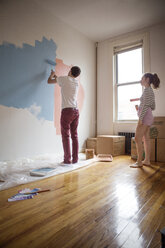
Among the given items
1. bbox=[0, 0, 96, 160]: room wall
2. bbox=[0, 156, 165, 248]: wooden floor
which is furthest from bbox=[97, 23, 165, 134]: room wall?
bbox=[0, 156, 165, 248]: wooden floor

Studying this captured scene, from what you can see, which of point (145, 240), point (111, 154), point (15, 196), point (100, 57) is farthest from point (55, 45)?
point (145, 240)

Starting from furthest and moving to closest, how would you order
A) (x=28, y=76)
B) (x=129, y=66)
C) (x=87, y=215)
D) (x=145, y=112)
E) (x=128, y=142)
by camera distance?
(x=129, y=66) < (x=128, y=142) < (x=28, y=76) < (x=145, y=112) < (x=87, y=215)

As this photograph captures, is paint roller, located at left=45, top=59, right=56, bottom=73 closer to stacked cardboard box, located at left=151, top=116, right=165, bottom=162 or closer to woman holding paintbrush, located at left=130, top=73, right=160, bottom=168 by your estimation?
woman holding paintbrush, located at left=130, top=73, right=160, bottom=168

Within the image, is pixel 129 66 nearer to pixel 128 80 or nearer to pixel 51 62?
pixel 128 80

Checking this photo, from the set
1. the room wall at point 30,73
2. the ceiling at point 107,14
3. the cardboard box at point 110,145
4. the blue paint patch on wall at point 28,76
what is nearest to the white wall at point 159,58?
the ceiling at point 107,14

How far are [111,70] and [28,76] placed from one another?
1968 mm

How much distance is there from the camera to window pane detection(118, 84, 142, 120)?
362cm

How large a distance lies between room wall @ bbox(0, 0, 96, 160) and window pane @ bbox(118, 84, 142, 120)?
1.21 meters

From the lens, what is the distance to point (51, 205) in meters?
1.16

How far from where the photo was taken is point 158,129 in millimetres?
2854

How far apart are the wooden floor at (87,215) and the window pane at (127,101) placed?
2.14 m

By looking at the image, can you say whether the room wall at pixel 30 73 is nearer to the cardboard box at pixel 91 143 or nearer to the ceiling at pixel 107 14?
the ceiling at pixel 107 14

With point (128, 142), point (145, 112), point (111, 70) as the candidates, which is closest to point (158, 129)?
point (145, 112)

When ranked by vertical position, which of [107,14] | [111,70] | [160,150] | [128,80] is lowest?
[160,150]
